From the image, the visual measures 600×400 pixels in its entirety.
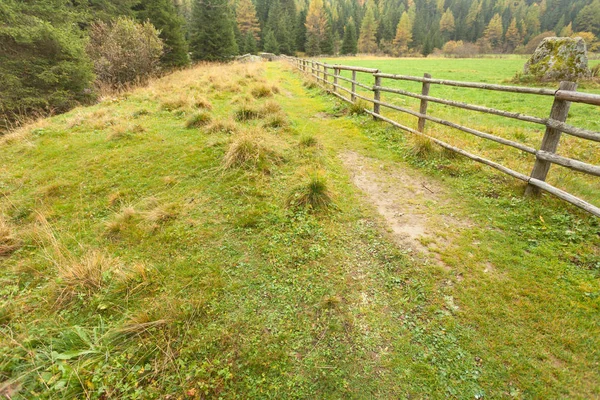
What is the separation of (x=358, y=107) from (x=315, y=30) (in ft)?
197

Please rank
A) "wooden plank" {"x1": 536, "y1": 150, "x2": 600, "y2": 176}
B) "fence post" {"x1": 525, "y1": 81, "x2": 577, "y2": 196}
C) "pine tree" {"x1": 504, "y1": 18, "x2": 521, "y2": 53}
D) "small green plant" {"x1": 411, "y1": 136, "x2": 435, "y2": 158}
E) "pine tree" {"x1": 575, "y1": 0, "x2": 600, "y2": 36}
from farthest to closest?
"pine tree" {"x1": 504, "y1": 18, "x2": 521, "y2": 53}, "pine tree" {"x1": 575, "y1": 0, "x2": 600, "y2": 36}, "small green plant" {"x1": 411, "y1": 136, "x2": 435, "y2": 158}, "fence post" {"x1": 525, "y1": 81, "x2": 577, "y2": 196}, "wooden plank" {"x1": 536, "y1": 150, "x2": 600, "y2": 176}

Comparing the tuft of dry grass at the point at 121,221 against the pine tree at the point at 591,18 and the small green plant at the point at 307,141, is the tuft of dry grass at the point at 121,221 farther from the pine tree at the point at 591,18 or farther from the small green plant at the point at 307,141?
the pine tree at the point at 591,18

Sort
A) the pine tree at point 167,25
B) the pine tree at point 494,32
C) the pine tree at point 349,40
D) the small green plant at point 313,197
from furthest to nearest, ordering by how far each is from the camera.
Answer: the pine tree at point 494,32 < the pine tree at point 349,40 < the pine tree at point 167,25 < the small green plant at point 313,197

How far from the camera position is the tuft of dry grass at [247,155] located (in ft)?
16.7

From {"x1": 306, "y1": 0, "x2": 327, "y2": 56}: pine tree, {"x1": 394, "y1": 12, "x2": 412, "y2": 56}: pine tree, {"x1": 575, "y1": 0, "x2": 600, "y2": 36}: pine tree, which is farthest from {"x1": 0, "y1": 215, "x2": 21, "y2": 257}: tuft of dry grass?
{"x1": 575, "y1": 0, "x2": 600, "y2": 36}: pine tree

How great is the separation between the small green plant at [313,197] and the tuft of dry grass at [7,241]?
3695mm

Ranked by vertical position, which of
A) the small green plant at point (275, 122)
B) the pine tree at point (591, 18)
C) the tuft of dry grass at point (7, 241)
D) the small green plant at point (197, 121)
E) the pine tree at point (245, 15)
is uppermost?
the pine tree at point (245, 15)

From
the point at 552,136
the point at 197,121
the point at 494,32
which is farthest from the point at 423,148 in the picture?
the point at 494,32

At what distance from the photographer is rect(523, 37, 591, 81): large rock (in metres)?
12.5

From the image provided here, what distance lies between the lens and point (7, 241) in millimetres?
3613

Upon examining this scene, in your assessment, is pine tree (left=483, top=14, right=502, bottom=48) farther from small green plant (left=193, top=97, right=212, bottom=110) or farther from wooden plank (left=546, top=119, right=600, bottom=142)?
wooden plank (left=546, top=119, right=600, bottom=142)

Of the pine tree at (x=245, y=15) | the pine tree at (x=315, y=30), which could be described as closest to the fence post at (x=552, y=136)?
the pine tree at (x=245, y=15)

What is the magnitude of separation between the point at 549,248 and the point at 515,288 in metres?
0.87

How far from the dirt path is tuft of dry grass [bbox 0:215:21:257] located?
16.6ft
